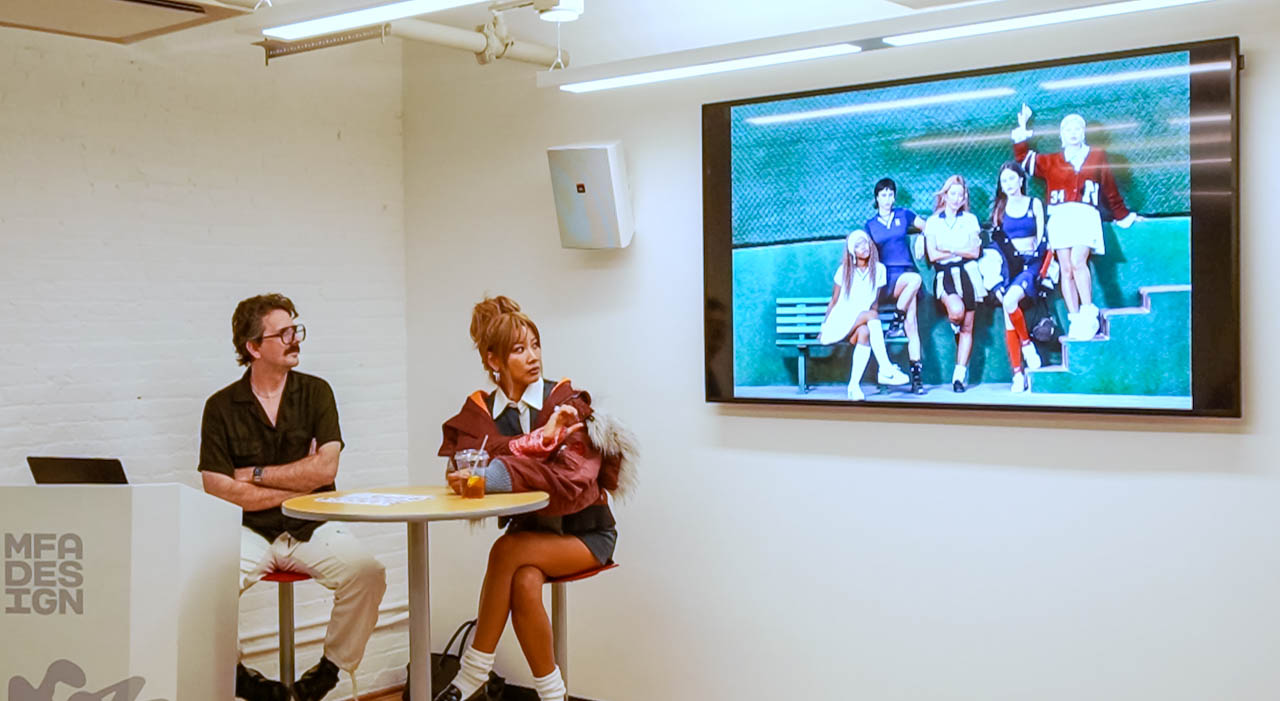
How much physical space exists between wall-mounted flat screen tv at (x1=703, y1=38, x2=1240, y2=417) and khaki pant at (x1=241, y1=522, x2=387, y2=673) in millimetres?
1405

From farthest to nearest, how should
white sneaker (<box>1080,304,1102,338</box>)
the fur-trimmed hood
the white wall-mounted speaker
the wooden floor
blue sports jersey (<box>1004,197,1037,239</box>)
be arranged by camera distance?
the wooden floor < the white wall-mounted speaker < the fur-trimmed hood < blue sports jersey (<box>1004,197,1037,239</box>) < white sneaker (<box>1080,304,1102,338</box>)

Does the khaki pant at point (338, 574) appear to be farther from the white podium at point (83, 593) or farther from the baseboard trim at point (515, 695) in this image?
the baseboard trim at point (515, 695)

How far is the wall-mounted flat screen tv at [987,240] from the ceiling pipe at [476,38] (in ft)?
2.73

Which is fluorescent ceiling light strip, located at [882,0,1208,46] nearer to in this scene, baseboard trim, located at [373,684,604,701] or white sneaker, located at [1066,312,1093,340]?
white sneaker, located at [1066,312,1093,340]

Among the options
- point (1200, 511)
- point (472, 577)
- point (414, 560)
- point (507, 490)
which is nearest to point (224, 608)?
point (414, 560)

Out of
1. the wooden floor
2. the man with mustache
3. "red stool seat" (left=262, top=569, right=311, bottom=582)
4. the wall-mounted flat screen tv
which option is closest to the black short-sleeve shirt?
the man with mustache

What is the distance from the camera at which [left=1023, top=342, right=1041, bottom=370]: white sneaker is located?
4156 mm

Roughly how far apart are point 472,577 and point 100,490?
2.23 meters

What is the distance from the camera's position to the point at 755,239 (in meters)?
4.81

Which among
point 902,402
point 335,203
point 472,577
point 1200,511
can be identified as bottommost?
point 472,577

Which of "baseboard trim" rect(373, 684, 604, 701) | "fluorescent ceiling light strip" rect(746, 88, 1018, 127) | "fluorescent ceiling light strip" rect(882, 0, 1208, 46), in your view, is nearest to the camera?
"fluorescent ceiling light strip" rect(882, 0, 1208, 46)

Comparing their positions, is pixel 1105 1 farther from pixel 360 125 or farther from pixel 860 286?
pixel 360 125

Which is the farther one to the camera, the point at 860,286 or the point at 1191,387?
the point at 860,286

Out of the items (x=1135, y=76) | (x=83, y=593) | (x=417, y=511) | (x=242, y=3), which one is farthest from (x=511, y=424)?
(x=1135, y=76)
